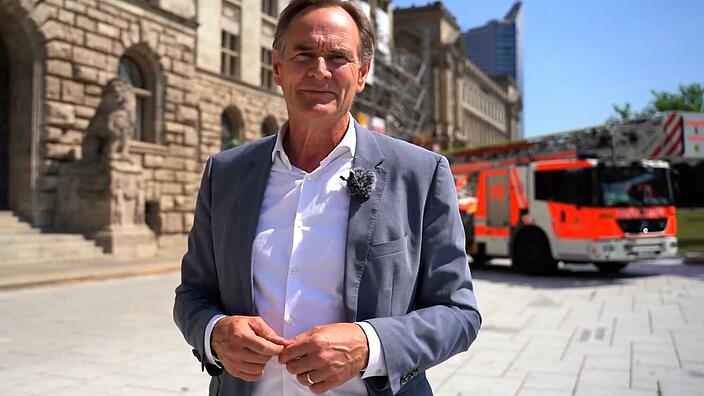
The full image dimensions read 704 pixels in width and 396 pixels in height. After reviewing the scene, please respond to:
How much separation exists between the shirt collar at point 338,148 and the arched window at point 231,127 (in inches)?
892

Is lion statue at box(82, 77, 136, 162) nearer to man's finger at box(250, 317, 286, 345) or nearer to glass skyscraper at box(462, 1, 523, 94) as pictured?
man's finger at box(250, 317, 286, 345)

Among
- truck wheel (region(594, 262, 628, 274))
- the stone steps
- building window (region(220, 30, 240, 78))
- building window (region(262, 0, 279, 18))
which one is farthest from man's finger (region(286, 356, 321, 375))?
building window (region(262, 0, 279, 18))

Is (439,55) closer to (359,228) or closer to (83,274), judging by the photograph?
(83,274)

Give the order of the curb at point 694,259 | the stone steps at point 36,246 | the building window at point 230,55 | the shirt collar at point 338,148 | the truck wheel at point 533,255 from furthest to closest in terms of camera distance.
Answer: the building window at point 230,55 < the curb at point 694,259 < the truck wheel at point 533,255 < the stone steps at point 36,246 < the shirt collar at point 338,148

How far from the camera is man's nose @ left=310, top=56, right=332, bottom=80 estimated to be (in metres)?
1.74

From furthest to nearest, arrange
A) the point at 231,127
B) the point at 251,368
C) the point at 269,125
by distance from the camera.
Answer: the point at 269,125, the point at 231,127, the point at 251,368

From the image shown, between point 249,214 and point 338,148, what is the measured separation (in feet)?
1.10

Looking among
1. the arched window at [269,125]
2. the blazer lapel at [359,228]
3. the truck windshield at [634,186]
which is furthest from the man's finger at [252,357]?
the arched window at [269,125]

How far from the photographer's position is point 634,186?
1366 cm

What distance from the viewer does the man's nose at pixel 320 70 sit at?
174 centimetres

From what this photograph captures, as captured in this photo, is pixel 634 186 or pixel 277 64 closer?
pixel 277 64

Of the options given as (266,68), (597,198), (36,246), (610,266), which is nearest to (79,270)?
(36,246)

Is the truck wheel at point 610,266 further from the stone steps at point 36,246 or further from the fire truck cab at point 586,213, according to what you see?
the stone steps at point 36,246

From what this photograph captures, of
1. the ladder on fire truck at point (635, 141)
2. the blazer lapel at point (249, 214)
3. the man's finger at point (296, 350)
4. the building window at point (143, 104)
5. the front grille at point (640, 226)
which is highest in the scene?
the building window at point (143, 104)
